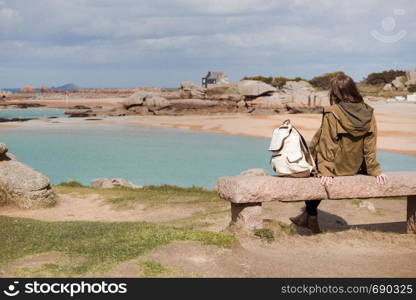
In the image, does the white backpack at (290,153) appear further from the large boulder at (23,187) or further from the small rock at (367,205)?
the large boulder at (23,187)

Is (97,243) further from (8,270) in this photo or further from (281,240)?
(281,240)

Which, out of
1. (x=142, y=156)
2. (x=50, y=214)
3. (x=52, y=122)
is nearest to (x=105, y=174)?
(x=142, y=156)

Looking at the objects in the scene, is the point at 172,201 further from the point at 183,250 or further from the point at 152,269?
the point at 152,269

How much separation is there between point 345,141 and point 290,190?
1134 millimetres

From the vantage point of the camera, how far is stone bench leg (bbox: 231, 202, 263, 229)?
7.29 metres

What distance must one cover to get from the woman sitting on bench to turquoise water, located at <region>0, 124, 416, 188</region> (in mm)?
12126

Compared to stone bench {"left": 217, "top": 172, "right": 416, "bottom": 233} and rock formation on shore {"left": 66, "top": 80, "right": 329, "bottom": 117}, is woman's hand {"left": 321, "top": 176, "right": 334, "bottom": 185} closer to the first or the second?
stone bench {"left": 217, "top": 172, "right": 416, "bottom": 233}

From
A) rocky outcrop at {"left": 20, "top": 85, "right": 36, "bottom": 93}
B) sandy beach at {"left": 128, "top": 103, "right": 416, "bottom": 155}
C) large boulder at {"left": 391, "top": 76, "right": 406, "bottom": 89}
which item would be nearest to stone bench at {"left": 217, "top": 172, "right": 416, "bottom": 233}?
sandy beach at {"left": 128, "top": 103, "right": 416, "bottom": 155}

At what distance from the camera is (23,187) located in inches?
507

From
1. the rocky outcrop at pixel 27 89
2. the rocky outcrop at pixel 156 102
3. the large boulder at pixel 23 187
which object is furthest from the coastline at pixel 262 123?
the rocky outcrop at pixel 27 89

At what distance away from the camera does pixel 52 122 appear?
1805 inches

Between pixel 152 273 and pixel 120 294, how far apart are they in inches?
26.8

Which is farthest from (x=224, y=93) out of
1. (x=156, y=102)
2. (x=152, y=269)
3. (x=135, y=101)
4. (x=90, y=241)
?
(x=152, y=269)

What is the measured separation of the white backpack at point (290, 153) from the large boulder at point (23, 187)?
8.24 meters
